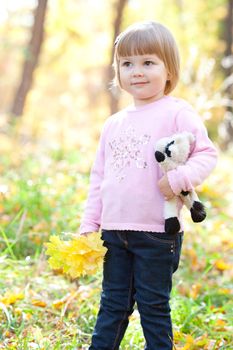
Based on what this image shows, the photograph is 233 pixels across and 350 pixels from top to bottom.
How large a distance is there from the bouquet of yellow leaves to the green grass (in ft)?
1.29

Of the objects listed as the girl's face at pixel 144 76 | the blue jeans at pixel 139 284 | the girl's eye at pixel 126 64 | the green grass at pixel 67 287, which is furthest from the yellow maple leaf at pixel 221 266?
the girl's eye at pixel 126 64

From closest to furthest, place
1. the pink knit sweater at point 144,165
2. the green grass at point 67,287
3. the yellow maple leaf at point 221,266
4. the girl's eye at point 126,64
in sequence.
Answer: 1. the pink knit sweater at point 144,165
2. the girl's eye at point 126,64
3. the green grass at point 67,287
4. the yellow maple leaf at point 221,266

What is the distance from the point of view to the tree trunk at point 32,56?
10336 mm

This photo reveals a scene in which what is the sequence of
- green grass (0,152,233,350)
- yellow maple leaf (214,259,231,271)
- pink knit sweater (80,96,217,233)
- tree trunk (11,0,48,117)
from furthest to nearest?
1. tree trunk (11,0,48,117)
2. yellow maple leaf (214,259,231,271)
3. green grass (0,152,233,350)
4. pink knit sweater (80,96,217,233)

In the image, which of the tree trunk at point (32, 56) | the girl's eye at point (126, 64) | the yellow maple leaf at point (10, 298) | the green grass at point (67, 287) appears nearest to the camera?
the girl's eye at point (126, 64)

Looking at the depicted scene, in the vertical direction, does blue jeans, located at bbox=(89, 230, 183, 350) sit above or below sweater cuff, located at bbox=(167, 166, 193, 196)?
below

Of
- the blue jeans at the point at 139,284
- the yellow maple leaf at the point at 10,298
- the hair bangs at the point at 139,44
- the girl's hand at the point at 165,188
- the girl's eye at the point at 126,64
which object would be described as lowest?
the yellow maple leaf at the point at 10,298

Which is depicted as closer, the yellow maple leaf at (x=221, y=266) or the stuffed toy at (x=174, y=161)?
the stuffed toy at (x=174, y=161)

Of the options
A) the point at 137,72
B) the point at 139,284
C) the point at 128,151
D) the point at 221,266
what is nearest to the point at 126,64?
the point at 137,72

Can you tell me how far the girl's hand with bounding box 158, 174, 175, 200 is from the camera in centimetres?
230

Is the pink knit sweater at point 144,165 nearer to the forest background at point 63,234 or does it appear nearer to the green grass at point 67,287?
the forest background at point 63,234

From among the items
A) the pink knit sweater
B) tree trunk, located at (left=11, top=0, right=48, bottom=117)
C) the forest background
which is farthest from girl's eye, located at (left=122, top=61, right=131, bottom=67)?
tree trunk, located at (left=11, top=0, right=48, bottom=117)

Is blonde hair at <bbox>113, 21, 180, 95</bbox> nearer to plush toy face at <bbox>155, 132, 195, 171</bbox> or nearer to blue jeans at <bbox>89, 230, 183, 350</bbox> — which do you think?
plush toy face at <bbox>155, 132, 195, 171</bbox>

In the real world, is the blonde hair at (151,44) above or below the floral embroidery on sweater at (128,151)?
above
